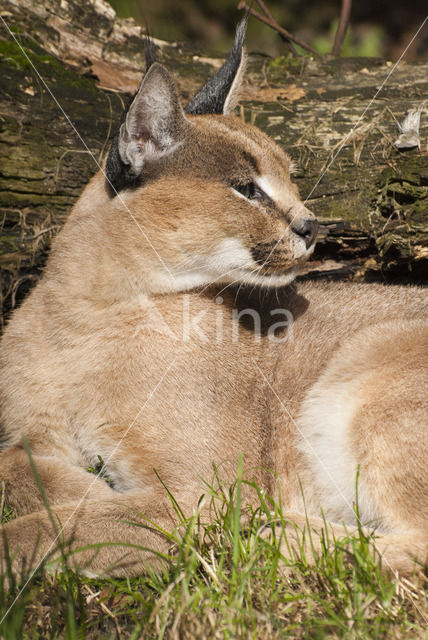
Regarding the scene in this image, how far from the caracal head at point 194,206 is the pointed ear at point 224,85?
Result: 0.60 m

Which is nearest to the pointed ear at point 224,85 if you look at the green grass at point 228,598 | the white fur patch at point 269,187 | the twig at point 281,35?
the white fur patch at point 269,187

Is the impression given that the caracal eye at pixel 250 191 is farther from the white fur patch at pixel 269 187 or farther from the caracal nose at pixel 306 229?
the caracal nose at pixel 306 229

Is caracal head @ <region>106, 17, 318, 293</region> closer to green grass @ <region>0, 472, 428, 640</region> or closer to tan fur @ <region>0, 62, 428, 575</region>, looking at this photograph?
tan fur @ <region>0, 62, 428, 575</region>

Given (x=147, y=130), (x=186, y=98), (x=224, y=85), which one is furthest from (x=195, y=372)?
(x=186, y=98)

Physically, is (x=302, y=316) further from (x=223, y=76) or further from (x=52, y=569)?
(x=52, y=569)

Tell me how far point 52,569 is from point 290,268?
2019mm

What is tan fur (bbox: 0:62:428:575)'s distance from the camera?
3.10 meters

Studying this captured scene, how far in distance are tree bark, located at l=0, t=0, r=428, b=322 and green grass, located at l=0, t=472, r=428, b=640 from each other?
244cm

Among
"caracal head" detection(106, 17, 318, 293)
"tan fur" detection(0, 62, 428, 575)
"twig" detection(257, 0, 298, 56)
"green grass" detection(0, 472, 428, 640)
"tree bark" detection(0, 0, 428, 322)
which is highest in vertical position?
"twig" detection(257, 0, 298, 56)

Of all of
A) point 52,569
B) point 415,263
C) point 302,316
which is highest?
point 415,263

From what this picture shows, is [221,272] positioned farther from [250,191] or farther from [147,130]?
[147,130]

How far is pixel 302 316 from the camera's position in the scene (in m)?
3.94

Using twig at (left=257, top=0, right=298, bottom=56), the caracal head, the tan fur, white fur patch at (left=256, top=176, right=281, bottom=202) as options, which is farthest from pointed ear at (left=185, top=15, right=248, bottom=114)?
twig at (left=257, top=0, right=298, bottom=56)

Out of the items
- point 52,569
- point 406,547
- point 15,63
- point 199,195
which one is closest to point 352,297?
point 199,195
